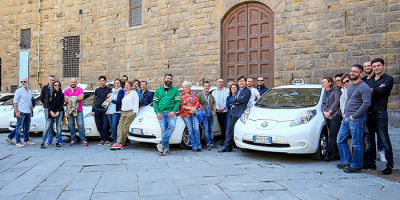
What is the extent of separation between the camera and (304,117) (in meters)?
6.19

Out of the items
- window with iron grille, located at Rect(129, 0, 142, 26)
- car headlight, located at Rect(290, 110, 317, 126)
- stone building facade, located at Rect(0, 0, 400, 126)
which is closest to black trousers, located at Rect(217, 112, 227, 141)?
car headlight, located at Rect(290, 110, 317, 126)

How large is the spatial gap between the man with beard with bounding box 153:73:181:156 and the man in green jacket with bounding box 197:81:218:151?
2.51 feet

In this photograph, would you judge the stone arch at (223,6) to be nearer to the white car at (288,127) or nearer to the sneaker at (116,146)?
the white car at (288,127)

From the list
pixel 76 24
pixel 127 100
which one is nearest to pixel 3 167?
pixel 127 100

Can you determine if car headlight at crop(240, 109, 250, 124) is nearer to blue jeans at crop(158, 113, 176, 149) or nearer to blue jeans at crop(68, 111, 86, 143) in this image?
blue jeans at crop(158, 113, 176, 149)

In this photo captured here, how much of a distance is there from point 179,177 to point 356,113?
113 inches

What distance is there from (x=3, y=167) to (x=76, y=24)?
13.9m

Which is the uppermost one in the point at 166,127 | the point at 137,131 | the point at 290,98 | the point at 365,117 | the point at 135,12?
the point at 135,12

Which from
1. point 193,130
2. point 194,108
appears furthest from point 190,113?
point 193,130

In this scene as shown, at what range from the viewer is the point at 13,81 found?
67.5ft

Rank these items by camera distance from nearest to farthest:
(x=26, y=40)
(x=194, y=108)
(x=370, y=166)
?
(x=370, y=166) → (x=194, y=108) → (x=26, y=40)

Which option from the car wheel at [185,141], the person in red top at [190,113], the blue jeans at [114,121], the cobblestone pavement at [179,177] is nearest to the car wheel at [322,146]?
the cobblestone pavement at [179,177]

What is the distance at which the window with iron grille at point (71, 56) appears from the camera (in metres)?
18.6

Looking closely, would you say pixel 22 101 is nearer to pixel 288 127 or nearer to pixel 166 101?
pixel 166 101
